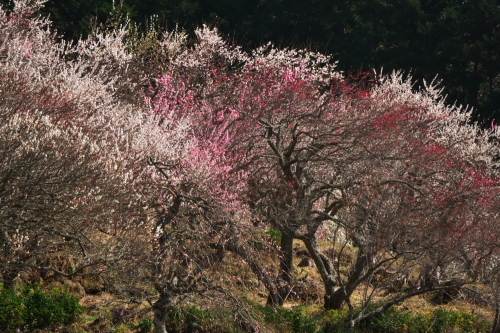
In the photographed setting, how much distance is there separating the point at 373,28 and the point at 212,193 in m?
22.5

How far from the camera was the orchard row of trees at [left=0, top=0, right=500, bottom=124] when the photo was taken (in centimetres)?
2812

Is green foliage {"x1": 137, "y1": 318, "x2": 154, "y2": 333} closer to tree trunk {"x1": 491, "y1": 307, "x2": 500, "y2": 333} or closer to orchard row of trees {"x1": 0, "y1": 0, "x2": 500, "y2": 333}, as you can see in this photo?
orchard row of trees {"x1": 0, "y1": 0, "x2": 500, "y2": 333}

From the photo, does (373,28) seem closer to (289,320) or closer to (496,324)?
(496,324)

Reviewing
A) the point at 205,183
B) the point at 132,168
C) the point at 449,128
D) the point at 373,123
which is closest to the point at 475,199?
the point at 373,123

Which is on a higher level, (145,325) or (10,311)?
(145,325)

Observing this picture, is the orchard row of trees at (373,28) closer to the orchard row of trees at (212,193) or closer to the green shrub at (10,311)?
the orchard row of trees at (212,193)

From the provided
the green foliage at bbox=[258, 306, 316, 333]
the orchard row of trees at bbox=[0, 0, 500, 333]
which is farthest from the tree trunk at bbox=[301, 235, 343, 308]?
the green foliage at bbox=[258, 306, 316, 333]

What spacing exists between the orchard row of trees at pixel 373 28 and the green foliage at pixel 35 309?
16402mm

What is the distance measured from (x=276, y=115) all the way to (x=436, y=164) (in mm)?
4219

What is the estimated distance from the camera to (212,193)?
10.7 metres

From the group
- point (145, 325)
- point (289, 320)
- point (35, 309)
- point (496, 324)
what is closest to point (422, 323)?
point (496, 324)

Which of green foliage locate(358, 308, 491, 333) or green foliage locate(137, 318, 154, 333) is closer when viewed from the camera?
green foliage locate(137, 318, 154, 333)

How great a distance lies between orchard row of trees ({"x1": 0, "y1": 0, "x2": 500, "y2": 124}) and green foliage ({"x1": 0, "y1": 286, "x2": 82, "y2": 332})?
1640 centimetres

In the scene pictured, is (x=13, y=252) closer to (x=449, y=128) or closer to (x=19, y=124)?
(x=19, y=124)
